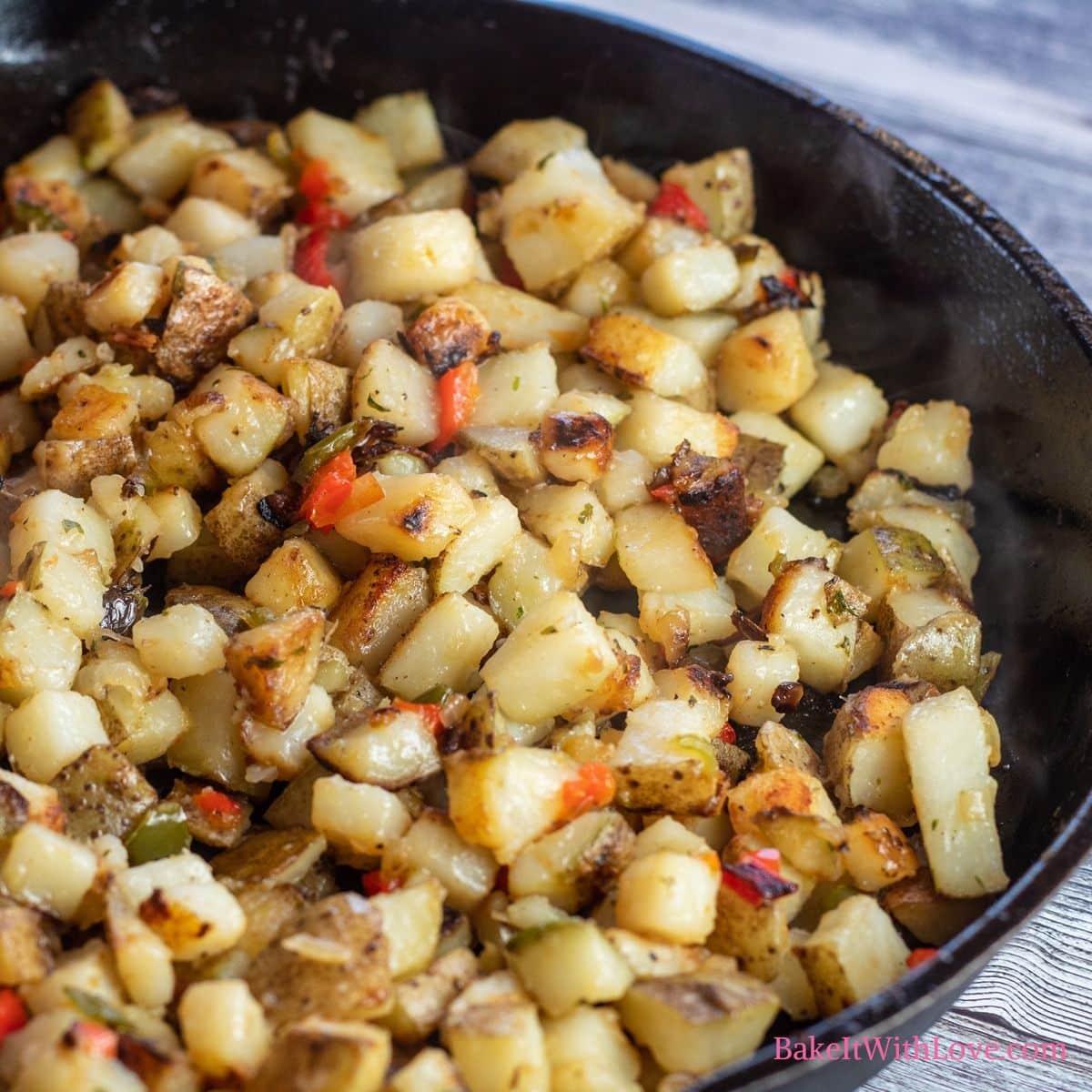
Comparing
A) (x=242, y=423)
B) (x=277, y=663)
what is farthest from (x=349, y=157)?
(x=277, y=663)

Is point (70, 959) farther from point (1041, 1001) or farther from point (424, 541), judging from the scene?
point (1041, 1001)

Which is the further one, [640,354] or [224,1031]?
[640,354]

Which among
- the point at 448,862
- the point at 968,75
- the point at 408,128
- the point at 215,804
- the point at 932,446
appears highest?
the point at 968,75

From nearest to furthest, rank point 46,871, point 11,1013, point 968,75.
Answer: point 11,1013
point 46,871
point 968,75

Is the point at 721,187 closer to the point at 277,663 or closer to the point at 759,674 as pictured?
the point at 759,674

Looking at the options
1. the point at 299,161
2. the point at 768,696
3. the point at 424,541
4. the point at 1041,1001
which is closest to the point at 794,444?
the point at 768,696

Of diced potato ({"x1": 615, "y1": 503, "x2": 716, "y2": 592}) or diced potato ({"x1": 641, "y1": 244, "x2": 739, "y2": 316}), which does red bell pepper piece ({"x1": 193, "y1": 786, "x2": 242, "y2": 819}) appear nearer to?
diced potato ({"x1": 615, "y1": 503, "x2": 716, "y2": 592})

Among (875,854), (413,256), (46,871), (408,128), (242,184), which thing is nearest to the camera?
(46,871)
